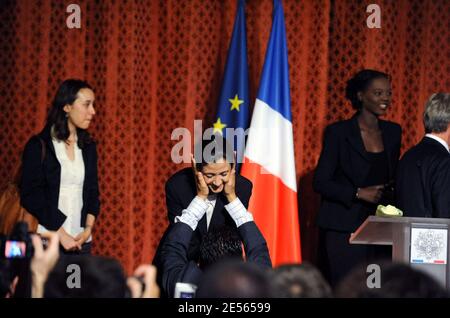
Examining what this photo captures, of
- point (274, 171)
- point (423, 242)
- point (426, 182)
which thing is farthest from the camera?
point (274, 171)

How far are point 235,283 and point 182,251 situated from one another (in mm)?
1687

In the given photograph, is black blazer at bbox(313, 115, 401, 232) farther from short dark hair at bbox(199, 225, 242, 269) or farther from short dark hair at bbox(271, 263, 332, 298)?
short dark hair at bbox(271, 263, 332, 298)

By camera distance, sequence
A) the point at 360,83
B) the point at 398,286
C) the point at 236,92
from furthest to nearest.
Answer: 1. the point at 236,92
2. the point at 360,83
3. the point at 398,286

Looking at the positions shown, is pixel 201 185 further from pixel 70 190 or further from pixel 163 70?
pixel 163 70

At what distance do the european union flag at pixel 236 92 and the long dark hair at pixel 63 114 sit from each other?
1093mm

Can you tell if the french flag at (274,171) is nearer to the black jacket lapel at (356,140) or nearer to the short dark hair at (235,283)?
the black jacket lapel at (356,140)

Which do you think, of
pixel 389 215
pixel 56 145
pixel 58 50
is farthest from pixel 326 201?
pixel 58 50

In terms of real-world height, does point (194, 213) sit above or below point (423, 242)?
above

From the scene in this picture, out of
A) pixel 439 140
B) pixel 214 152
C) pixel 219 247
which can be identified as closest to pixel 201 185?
pixel 214 152

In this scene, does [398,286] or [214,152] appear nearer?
[398,286]

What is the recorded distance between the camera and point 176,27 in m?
6.03

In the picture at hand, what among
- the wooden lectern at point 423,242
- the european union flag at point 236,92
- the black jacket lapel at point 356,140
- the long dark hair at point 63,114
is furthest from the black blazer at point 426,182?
the long dark hair at point 63,114

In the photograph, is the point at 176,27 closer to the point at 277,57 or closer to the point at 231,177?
the point at 277,57

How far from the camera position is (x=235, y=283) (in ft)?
6.30
